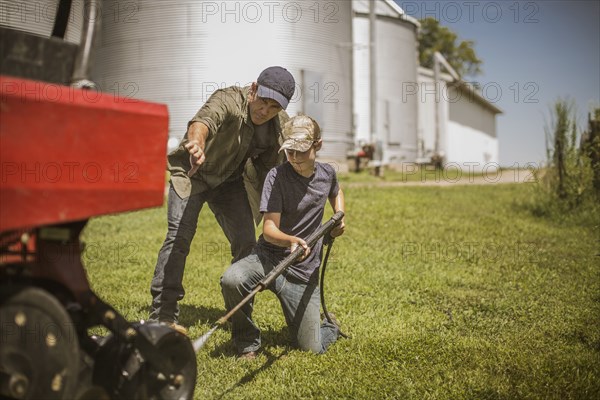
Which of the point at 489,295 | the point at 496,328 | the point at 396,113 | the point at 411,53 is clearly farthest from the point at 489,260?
the point at 411,53

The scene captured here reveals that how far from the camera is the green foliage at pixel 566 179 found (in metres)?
12.4

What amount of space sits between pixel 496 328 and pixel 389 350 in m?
1.16

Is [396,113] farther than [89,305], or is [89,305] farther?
[396,113]

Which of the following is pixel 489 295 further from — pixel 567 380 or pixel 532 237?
pixel 532 237

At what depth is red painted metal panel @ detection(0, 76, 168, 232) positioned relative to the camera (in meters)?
1.99

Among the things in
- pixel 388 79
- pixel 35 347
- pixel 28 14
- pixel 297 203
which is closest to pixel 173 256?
pixel 297 203

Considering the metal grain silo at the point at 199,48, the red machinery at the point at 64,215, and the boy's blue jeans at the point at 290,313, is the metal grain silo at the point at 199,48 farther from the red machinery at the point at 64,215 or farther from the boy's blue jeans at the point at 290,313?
the red machinery at the point at 64,215

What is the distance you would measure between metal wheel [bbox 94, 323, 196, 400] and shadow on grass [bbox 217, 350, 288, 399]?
97cm

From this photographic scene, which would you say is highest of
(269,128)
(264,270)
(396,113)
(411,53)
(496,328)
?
(411,53)

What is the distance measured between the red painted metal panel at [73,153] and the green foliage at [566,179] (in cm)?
1101

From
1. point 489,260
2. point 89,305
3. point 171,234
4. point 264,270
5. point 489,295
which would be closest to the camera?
point 89,305

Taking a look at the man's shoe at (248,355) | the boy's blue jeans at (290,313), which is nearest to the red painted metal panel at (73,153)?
the boy's blue jeans at (290,313)

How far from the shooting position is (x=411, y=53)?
29500mm

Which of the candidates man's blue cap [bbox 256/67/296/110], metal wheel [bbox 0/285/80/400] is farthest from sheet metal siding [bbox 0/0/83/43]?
metal wheel [bbox 0/285/80/400]
